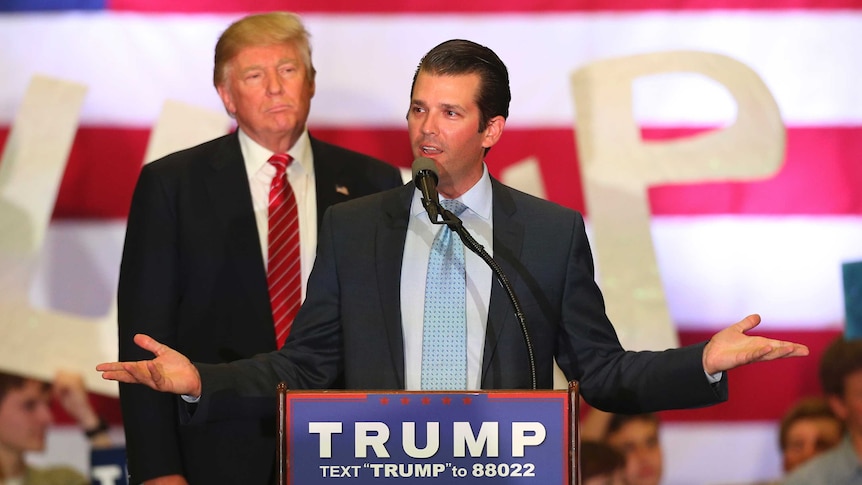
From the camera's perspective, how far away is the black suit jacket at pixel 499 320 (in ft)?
6.52

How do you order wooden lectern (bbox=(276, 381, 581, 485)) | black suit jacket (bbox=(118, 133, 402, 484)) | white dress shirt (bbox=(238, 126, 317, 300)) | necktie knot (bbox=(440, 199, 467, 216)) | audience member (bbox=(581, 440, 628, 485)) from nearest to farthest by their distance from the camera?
wooden lectern (bbox=(276, 381, 581, 485)) < necktie knot (bbox=(440, 199, 467, 216)) < black suit jacket (bbox=(118, 133, 402, 484)) < white dress shirt (bbox=(238, 126, 317, 300)) < audience member (bbox=(581, 440, 628, 485))

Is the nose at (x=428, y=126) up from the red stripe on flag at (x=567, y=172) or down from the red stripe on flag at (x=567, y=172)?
down

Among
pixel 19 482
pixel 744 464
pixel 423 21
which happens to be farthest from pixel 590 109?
pixel 19 482

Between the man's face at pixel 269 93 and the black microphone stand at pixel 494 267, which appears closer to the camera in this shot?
the black microphone stand at pixel 494 267

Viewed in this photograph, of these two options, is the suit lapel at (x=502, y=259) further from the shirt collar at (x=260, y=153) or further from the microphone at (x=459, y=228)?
the shirt collar at (x=260, y=153)

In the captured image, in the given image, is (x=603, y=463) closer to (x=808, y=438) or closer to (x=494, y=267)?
(x=808, y=438)

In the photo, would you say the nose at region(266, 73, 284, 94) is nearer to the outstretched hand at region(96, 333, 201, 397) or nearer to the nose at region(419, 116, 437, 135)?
the nose at region(419, 116, 437, 135)

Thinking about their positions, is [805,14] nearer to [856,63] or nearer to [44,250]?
[856,63]

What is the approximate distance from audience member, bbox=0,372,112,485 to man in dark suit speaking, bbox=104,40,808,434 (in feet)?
5.68

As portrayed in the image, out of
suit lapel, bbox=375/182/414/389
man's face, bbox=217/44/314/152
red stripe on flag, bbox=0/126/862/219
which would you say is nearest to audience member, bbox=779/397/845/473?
red stripe on flag, bbox=0/126/862/219

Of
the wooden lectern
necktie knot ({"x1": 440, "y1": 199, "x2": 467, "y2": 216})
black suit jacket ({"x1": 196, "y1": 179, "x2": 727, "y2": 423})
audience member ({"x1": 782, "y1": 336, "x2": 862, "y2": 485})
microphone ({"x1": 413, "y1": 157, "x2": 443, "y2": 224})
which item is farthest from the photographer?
audience member ({"x1": 782, "y1": 336, "x2": 862, "y2": 485})

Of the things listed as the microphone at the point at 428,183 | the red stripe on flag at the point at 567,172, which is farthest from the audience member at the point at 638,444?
the microphone at the point at 428,183

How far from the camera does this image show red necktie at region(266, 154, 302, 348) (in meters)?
2.65

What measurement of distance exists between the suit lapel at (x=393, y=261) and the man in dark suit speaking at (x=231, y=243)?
60 centimetres
